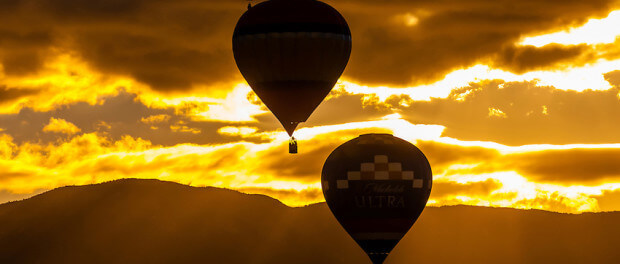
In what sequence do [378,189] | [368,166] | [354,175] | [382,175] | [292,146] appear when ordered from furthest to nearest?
1. [354,175]
2. [368,166]
3. [382,175]
4. [378,189]
5. [292,146]

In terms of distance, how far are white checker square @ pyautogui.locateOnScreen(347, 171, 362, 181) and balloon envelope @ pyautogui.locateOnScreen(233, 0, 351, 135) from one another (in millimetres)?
3654

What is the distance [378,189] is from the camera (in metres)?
53.6

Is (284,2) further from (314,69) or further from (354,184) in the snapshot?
(354,184)

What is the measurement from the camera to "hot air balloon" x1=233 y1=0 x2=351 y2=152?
171 feet

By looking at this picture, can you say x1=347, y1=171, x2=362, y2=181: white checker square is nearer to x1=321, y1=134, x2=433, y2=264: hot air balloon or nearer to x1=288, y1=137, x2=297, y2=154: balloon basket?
x1=321, y1=134, x2=433, y2=264: hot air balloon

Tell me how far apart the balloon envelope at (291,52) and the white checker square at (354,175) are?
12.0 feet

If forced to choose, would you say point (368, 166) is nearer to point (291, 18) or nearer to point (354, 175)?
point (354, 175)

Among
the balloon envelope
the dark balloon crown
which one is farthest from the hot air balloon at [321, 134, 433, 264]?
the dark balloon crown

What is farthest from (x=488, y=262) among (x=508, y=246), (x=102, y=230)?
(x=102, y=230)

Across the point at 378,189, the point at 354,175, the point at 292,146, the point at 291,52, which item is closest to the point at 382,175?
the point at 378,189

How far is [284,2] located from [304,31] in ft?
6.15

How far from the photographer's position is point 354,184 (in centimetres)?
5422

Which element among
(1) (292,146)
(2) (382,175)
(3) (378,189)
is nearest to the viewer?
(1) (292,146)

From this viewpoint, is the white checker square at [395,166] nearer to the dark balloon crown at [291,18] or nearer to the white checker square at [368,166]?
the white checker square at [368,166]
